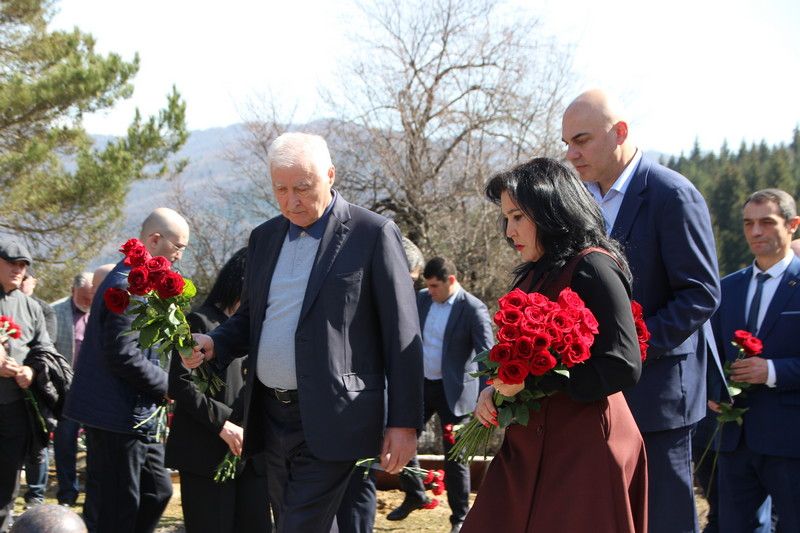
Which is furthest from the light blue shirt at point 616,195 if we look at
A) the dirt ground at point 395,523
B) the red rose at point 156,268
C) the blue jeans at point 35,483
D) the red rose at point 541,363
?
the blue jeans at point 35,483

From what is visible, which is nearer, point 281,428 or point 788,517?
point 281,428

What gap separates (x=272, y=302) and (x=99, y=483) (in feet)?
7.23

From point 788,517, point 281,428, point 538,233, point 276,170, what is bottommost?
point 788,517

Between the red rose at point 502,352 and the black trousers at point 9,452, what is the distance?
14.4 ft

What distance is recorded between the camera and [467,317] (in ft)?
27.6

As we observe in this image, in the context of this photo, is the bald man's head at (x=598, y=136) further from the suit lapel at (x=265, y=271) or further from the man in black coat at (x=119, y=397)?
the man in black coat at (x=119, y=397)

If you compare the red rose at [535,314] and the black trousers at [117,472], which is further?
the black trousers at [117,472]

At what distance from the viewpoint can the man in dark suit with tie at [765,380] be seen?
532 cm

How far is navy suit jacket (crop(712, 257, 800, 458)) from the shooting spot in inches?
210

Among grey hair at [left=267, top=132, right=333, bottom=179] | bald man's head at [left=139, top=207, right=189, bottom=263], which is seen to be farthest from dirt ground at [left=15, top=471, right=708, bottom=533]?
grey hair at [left=267, top=132, right=333, bottom=179]

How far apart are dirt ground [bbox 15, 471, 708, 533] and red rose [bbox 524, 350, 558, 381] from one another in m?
5.27

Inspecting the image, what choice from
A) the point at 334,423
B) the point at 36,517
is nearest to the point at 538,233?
the point at 334,423

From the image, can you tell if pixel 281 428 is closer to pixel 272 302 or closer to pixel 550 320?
pixel 272 302

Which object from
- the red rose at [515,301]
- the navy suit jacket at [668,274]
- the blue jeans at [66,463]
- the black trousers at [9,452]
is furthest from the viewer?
the blue jeans at [66,463]
